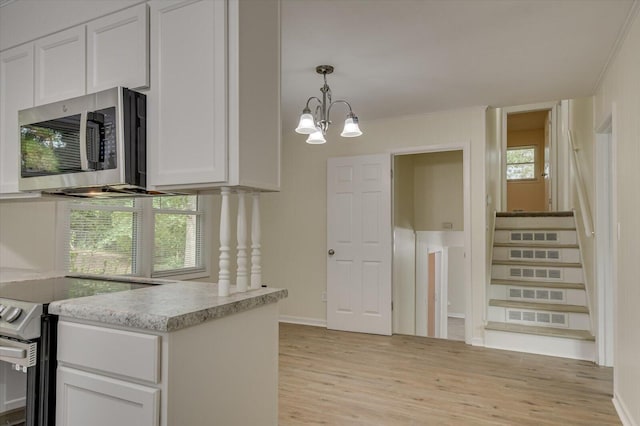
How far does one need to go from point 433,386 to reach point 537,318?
1.75 meters

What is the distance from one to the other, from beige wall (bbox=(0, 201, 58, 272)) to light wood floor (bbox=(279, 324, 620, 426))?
79.2 inches

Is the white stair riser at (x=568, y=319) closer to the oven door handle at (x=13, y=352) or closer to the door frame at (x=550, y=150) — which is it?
the door frame at (x=550, y=150)

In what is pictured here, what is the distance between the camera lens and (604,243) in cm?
368

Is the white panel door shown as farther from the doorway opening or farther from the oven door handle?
the oven door handle

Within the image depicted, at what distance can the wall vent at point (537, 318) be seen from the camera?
4.28m

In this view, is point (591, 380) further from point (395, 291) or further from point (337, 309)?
point (337, 309)

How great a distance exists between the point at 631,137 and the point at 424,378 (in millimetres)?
2256

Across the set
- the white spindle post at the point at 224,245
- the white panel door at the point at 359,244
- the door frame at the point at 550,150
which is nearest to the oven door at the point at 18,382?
the white spindle post at the point at 224,245

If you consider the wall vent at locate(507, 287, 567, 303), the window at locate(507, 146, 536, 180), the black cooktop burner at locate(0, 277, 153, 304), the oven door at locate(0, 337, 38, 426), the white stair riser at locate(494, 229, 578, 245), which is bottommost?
the wall vent at locate(507, 287, 567, 303)

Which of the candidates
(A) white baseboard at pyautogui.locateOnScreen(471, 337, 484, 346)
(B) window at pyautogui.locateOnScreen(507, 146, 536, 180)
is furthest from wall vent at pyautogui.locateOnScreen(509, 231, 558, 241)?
(B) window at pyautogui.locateOnScreen(507, 146, 536, 180)

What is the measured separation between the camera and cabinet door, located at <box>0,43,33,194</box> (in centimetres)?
240

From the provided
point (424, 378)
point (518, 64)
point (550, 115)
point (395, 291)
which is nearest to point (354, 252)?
point (395, 291)

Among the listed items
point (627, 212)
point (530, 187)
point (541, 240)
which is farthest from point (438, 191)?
point (530, 187)

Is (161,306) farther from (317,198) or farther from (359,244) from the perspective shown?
(317,198)
